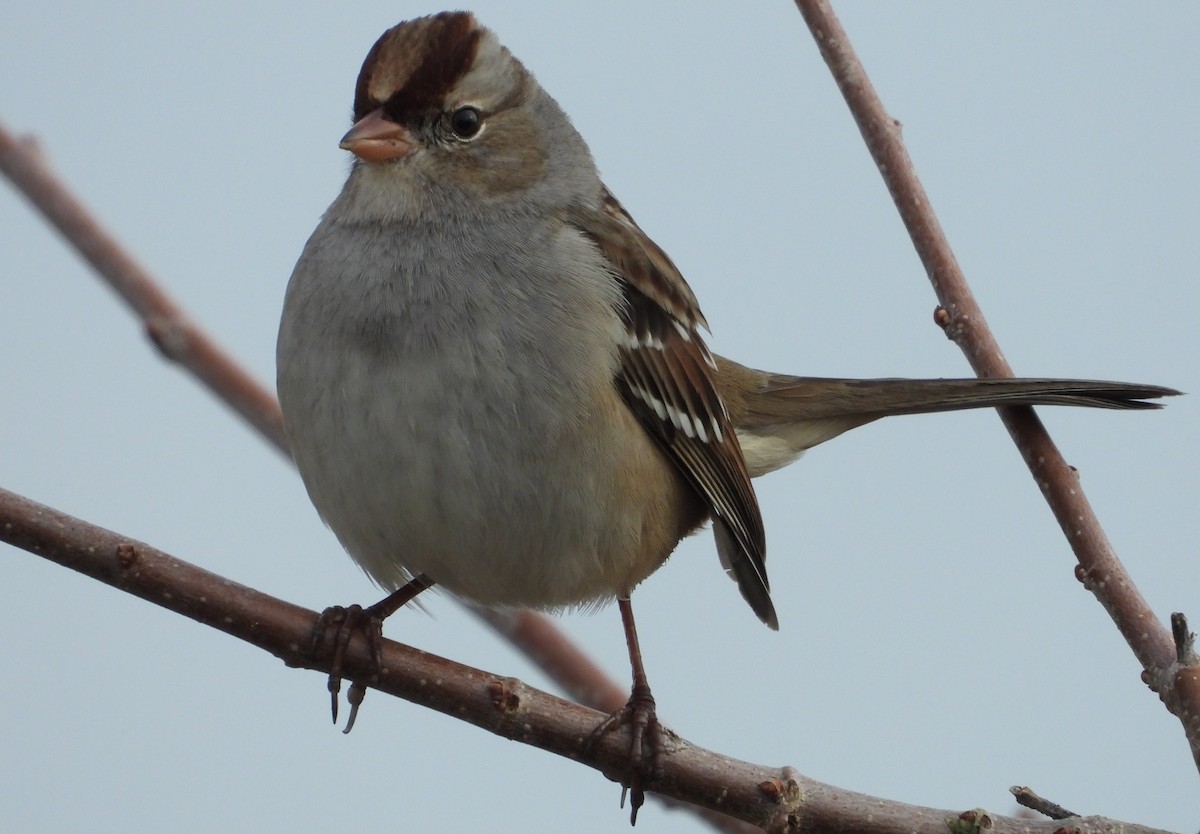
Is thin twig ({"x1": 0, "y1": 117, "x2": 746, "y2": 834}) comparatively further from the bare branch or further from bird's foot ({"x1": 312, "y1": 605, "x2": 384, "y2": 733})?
bird's foot ({"x1": 312, "y1": 605, "x2": 384, "y2": 733})

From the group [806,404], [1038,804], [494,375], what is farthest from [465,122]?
[1038,804]

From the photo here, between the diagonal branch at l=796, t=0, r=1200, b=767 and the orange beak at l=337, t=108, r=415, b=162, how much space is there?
1.09m

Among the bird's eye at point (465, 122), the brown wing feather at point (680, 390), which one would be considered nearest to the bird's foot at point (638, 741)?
the brown wing feather at point (680, 390)

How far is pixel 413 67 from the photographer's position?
3645 millimetres

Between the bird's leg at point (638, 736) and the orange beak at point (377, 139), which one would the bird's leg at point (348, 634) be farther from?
the orange beak at point (377, 139)

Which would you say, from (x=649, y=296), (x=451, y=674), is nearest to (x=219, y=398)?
(x=451, y=674)

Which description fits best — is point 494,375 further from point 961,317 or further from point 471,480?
point 961,317

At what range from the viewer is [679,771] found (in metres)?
3.08

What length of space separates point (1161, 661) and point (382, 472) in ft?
6.00

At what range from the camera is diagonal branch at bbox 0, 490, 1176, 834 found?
2.74 meters

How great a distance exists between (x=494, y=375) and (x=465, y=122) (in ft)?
2.77

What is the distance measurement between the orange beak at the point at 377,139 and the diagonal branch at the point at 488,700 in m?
1.22

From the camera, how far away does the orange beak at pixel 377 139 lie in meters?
3.53

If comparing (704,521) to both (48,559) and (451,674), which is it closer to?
(451,674)
